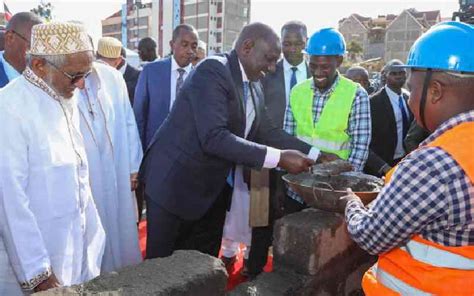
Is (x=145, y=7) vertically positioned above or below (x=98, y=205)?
above

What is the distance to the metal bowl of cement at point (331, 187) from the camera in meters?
2.26

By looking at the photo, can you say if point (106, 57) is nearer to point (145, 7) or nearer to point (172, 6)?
point (172, 6)

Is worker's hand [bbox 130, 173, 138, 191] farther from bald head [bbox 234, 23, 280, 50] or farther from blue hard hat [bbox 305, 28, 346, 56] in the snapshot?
blue hard hat [bbox 305, 28, 346, 56]

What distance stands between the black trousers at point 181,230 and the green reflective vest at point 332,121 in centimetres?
74

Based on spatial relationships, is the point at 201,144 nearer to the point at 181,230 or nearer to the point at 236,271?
the point at 181,230

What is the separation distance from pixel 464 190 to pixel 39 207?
1637 millimetres

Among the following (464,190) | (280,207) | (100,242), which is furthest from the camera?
(280,207)

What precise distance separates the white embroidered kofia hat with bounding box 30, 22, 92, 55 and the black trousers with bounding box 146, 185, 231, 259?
1.11 metres

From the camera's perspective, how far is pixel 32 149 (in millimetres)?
1775

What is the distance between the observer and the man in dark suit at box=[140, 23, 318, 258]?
240 centimetres

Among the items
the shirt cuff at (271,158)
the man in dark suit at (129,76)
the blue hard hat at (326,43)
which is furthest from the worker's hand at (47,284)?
the man in dark suit at (129,76)

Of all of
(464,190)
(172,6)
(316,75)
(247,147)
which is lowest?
(247,147)

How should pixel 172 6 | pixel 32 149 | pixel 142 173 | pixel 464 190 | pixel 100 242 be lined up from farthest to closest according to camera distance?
1. pixel 172 6
2. pixel 142 173
3. pixel 100 242
4. pixel 32 149
5. pixel 464 190

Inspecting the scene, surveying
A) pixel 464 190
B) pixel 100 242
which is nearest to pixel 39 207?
pixel 100 242
